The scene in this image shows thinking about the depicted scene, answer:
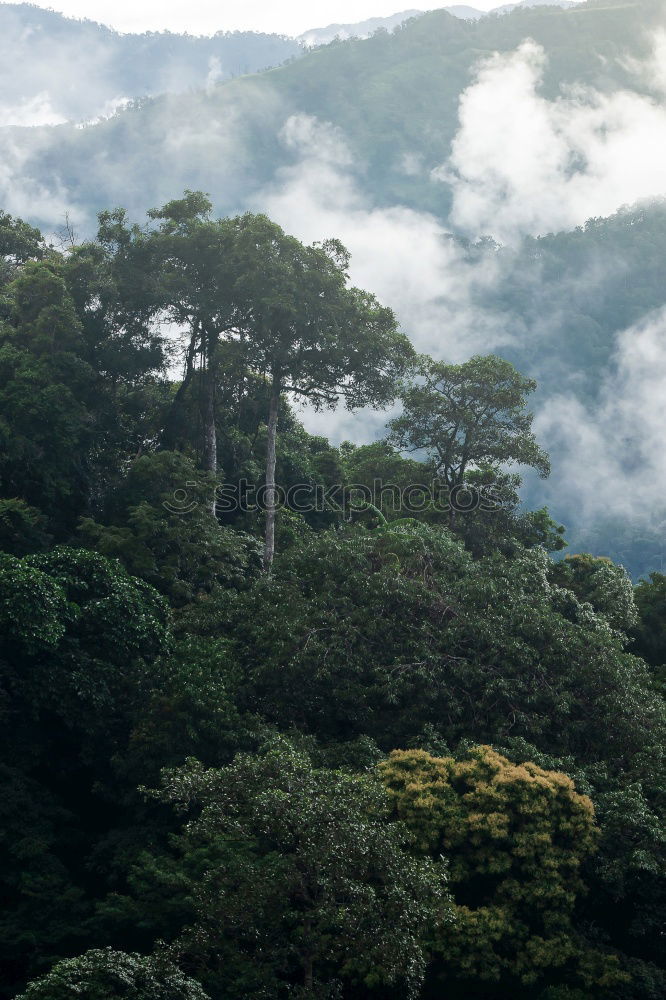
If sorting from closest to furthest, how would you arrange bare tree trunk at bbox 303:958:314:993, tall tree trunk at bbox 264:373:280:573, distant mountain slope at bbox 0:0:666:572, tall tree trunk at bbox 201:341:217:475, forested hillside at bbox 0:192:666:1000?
bare tree trunk at bbox 303:958:314:993
forested hillside at bbox 0:192:666:1000
tall tree trunk at bbox 264:373:280:573
tall tree trunk at bbox 201:341:217:475
distant mountain slope at bbox 0:0:666:572

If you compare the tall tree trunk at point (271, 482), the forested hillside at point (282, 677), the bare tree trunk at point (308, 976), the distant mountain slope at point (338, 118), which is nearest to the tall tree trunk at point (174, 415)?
the forested hillside at point (282, 677)

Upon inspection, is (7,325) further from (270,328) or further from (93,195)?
(93,195)

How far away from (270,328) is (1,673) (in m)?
12.0

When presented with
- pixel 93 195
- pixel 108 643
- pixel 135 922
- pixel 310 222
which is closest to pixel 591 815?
pixel 135 922

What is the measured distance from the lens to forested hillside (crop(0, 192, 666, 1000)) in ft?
40.7

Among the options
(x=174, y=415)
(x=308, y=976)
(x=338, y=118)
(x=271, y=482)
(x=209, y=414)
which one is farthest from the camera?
(x=338, y=118)

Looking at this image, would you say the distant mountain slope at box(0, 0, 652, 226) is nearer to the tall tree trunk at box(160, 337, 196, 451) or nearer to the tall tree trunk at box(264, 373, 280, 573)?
the tall tree trunk at box(160, 337, 196, 451)

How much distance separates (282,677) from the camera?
59.9 feet

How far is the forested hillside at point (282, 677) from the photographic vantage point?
12.4m

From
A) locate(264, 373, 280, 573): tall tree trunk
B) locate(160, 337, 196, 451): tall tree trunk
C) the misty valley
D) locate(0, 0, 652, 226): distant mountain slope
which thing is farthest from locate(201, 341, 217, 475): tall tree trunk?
locate(0, 0, 652, 226): distant mountain slope

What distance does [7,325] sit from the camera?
84.3ft

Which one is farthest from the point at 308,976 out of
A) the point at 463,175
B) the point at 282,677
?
the point at 463,175

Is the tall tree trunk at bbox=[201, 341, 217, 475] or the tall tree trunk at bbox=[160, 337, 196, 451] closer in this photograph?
the tall tree trunk at bbox=[201, 341, 217, 475]

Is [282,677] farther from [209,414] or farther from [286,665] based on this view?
[209,414]
